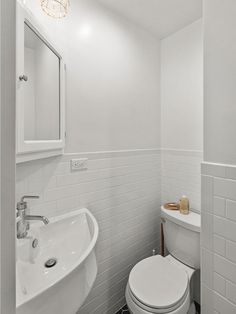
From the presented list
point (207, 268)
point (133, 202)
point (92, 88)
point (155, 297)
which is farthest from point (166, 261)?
point (92, 88)

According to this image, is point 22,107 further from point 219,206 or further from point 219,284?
point 219,284

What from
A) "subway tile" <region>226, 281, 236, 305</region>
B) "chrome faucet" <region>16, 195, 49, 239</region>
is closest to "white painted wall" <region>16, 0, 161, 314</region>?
"chrome faucet" <region>16, 195, 49, 239</region>

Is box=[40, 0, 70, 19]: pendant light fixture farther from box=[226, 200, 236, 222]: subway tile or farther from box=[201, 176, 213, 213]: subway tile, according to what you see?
box=[226, 200, 236, 222]: subway tile

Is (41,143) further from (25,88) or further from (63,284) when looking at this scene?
(63,284)

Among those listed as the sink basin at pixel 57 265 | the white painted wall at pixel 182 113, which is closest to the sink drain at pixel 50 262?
the sink basin at pixel 57 265

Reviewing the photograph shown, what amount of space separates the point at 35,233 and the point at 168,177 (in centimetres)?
132

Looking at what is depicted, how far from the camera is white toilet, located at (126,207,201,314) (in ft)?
3.52

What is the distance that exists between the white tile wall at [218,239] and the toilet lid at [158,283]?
278 millimetres

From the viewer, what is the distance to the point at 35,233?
40.8 inches

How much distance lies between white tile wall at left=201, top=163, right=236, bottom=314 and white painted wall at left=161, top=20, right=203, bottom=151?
0.84 metres

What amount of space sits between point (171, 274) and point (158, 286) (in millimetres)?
165

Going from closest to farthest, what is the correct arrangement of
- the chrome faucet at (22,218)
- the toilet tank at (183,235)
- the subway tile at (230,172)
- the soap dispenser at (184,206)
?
the subway tile at (230,172)
the chrome faucet at (22,218)
the toilet tank at (183,235)
the soap dispenser at (184,206)

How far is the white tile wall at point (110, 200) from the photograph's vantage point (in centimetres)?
114

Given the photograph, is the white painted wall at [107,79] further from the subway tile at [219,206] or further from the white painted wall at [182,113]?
the subway tile at [219,206]
